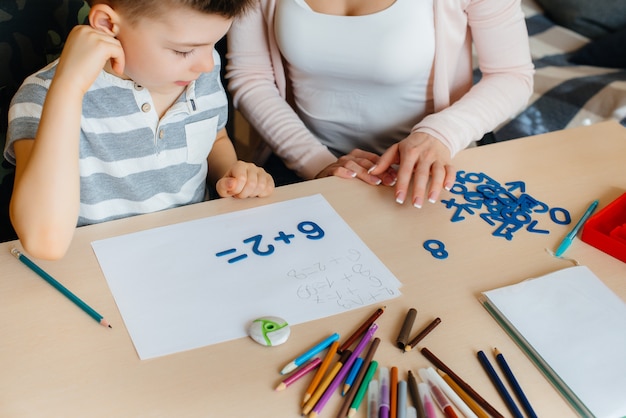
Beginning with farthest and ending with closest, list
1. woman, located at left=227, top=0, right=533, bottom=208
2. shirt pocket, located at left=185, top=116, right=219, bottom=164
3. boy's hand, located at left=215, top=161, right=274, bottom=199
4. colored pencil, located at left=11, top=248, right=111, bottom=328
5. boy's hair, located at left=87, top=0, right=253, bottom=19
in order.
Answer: woman, located at left=227, top=0, right=533, bottom=208 < shirt pocket, located at left=185, top=116, right=219, bottom=164 < boy's hand, located at left=215, top=161, right=274, bottom=199 < boy's hair, located at left=87, top=0, right=253, bottom=19 < colored pencil, located at left=11, top=248, right=111, bottom=328

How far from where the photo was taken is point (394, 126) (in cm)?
133

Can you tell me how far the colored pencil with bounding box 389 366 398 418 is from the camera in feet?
2.09

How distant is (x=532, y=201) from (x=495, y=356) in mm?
350

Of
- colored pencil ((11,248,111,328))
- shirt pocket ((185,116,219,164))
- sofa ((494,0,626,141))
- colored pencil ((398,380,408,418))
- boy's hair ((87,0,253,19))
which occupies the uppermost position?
boy's hair ((87,0,253,19))

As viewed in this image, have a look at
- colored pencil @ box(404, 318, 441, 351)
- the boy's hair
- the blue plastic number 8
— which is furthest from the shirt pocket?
colored pencil @ box(404, 318, 441, 351)

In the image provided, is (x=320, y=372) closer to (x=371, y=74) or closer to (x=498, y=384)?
(x=498, y=384)

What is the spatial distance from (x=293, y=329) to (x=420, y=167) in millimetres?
395

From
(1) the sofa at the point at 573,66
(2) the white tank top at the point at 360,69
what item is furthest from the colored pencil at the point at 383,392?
(1) the sofa at the point at 573,66

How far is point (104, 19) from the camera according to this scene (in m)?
0.87

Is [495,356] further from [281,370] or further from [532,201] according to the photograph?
[532,201]

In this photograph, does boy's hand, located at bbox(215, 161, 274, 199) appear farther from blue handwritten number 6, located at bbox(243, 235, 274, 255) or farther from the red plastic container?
the red plastic container

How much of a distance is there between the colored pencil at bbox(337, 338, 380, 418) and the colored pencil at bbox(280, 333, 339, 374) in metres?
0.04

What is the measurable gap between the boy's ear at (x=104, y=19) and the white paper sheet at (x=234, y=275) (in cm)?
27

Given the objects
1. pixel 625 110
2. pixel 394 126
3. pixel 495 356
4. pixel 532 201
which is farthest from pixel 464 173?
pixel 625 110
